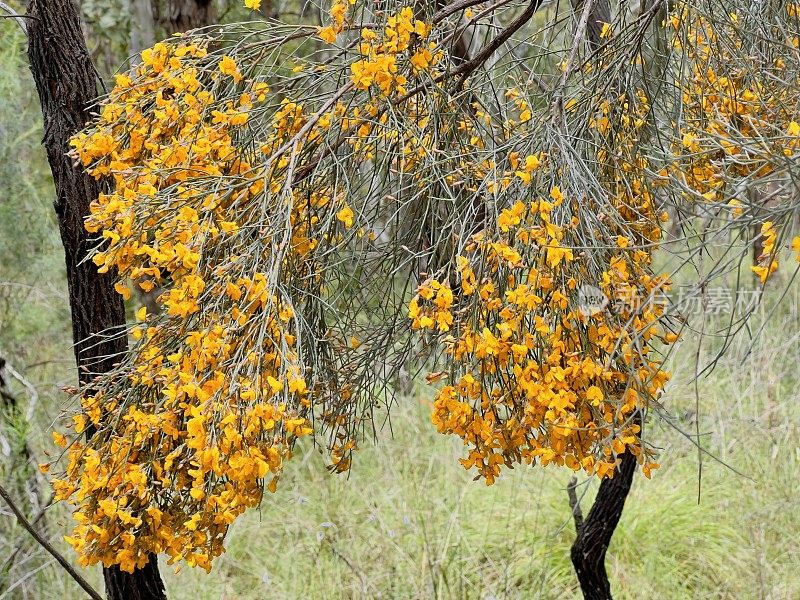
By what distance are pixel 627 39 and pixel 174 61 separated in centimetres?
110

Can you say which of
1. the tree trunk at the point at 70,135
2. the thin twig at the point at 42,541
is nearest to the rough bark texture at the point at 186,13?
the tree trunk at the point at 70,135

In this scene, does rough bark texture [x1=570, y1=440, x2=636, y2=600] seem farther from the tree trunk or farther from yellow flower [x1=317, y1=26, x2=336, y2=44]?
yellow flower [x1=317, y1=26, x2=336, y2=44]

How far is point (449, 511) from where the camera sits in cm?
405

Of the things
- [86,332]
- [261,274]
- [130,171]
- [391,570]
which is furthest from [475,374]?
[391,570]

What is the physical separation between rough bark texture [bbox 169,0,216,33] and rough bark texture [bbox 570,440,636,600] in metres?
3.27

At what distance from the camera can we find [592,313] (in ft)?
5.00

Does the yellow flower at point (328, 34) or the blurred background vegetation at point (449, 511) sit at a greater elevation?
the yellow flower at point (328, 34)

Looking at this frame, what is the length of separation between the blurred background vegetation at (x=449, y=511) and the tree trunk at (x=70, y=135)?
605 millimetres

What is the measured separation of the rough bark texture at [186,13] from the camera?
473 cm

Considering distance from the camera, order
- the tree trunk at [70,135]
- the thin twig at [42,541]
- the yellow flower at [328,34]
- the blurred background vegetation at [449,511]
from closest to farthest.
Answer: the yellow flower at [328,34]
the thin twig at [42,541]
the tree trunk at [70,135]
the blurred background vegetation at [449,511]

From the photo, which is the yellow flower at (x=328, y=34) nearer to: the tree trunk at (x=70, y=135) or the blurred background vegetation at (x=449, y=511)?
the tree trunk at (x=70, y=135)

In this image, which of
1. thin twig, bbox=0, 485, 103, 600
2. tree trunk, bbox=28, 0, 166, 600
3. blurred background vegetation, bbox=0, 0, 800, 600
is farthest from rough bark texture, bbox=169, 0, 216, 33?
thin twig, bbox=0, 485, 103, 600

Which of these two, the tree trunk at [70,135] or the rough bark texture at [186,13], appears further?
the rough bark texture at [186,13]

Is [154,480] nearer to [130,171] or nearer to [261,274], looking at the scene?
[261,274]
